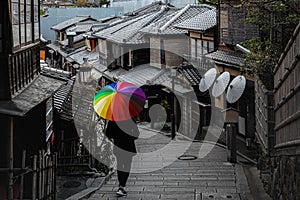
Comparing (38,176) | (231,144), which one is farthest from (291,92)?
(231,144)

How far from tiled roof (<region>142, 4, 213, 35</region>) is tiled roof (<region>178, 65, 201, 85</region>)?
4275mm

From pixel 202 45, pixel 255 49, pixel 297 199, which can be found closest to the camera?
pixel 297 199

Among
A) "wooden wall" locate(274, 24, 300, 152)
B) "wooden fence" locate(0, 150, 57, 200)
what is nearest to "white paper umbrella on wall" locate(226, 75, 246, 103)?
"wooden wall" locate(274, 24, 300, 152)

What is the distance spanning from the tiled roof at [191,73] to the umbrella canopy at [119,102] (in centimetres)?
1433

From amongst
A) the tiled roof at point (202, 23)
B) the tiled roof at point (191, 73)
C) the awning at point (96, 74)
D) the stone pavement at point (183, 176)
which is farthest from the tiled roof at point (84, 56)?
the stone pavement at point (183, 176)

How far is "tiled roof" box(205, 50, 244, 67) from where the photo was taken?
2180cm

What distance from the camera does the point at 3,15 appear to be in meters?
8.58

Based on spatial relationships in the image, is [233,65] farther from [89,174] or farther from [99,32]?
[99,32]

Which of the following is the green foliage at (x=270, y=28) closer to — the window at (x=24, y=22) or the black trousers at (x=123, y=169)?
the black trousers at (x=123, y=169)

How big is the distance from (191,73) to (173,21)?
271 inches

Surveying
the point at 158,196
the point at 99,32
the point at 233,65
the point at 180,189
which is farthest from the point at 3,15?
the point at 99,32

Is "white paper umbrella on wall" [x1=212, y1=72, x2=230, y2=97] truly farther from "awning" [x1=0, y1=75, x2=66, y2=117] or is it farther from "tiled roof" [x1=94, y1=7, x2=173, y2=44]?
"tiled roof" [x1=94, y1=7, x2=173, y2=44]

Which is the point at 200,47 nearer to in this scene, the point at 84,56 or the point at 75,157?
the point at 75,157

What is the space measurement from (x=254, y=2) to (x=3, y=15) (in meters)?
5.17
